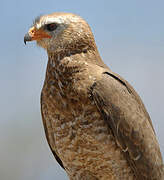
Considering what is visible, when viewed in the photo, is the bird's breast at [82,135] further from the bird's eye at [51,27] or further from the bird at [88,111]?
the bird's eye at [51,27]

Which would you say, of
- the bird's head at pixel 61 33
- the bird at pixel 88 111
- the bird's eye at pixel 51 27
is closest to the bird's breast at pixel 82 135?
the bird at pixel 88 111

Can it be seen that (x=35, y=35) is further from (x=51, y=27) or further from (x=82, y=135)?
(x=82, y=135)

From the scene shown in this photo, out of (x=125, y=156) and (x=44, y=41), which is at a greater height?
(x=44, y=41)

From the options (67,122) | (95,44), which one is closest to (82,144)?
(67,122)

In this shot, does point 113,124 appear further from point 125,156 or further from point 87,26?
point 87,26

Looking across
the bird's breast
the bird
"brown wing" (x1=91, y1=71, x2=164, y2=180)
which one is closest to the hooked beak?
the bird

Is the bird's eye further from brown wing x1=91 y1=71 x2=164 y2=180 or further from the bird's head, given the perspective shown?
brown wing x1=91 y1=71 x2=164 y2=180

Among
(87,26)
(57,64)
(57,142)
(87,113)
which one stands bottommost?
(57,142)

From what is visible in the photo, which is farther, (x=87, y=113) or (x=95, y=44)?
(x=95, y=44)
